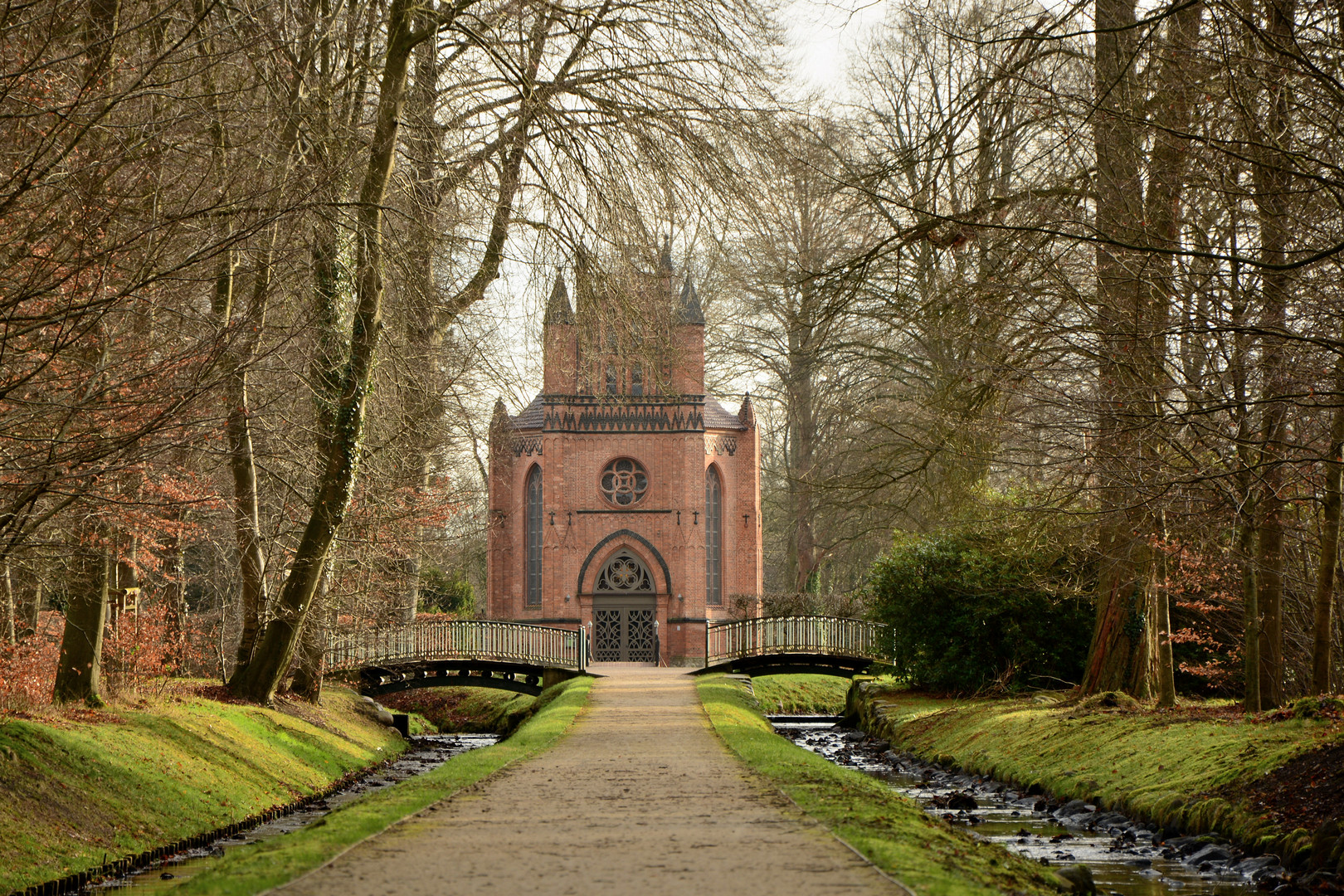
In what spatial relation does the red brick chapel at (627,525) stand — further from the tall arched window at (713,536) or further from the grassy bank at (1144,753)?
the grassy bank at (1144,753)

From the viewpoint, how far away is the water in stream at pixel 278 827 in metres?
9.72

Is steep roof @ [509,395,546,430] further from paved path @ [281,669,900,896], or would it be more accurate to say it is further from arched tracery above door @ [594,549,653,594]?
paved path @ [281,669,900,896]

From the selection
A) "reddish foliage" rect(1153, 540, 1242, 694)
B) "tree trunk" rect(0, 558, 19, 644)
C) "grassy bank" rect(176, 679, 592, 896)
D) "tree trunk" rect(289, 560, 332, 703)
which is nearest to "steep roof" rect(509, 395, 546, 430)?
"tree trunk" rect(289, 560, 332, 703)

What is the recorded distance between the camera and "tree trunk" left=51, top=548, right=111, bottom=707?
1354 cm

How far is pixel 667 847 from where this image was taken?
24.3 ft

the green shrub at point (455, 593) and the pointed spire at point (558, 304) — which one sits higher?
the pointed spire at point (558, 304)

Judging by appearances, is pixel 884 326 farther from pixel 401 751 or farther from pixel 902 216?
pixel 401 751

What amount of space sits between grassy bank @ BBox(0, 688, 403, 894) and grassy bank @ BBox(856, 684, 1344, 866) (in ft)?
27.5

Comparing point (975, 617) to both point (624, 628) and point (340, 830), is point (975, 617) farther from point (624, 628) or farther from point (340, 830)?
point (624, 628)

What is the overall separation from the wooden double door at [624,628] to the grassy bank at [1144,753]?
20.8 m

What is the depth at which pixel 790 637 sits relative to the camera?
30125mm

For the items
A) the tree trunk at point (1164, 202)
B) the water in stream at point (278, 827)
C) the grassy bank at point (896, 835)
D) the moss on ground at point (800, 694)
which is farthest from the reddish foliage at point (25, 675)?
the moss on ground at point (800, 694)

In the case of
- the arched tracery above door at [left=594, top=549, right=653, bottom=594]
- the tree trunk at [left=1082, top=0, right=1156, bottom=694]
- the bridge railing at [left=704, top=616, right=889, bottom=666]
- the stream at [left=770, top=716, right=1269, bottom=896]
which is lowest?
→ the stream at [left=770, top=716, right=1269, bottom=896]

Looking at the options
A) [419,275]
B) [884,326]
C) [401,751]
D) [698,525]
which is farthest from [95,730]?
[698,525]
